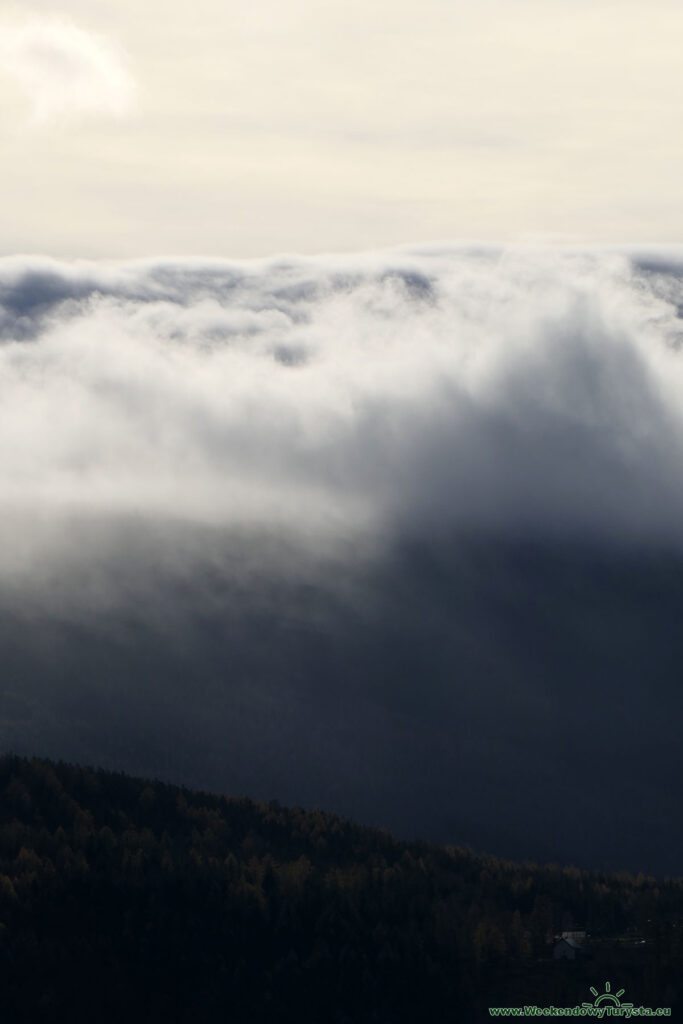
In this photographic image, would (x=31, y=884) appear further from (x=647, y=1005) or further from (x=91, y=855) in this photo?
(x=647, y=1005)

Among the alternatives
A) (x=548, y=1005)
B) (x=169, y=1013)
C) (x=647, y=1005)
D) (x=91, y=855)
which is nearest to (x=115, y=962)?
(x=169, y=1013)

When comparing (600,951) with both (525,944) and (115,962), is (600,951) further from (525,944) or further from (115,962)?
(115,962)

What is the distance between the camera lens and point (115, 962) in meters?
162

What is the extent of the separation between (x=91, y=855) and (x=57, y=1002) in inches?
1781

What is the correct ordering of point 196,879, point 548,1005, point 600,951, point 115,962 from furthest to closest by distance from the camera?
point 196,879 < point 600,951 < point 115,962 < point 548,1005

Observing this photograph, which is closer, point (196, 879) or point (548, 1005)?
point (548, 1005)

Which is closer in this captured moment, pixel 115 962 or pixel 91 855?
pixel 115 962

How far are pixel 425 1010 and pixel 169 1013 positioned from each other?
96.7ft

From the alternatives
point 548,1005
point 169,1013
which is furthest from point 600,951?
point 169,1013

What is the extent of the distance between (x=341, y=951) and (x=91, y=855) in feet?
139

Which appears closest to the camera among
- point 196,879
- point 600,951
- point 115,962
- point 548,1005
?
point 548,1005

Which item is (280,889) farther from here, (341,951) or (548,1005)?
(548,1005)

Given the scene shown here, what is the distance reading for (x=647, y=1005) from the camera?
153250 mm

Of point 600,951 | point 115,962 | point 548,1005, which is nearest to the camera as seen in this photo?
point 548,1005
